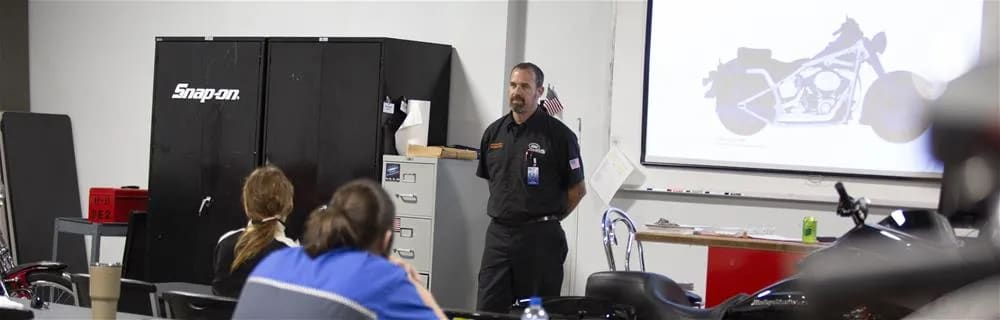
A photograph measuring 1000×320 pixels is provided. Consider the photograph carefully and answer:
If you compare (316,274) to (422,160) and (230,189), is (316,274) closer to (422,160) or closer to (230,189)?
(422,160)

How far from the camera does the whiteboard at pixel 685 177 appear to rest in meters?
6.44

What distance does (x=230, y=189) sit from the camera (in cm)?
755

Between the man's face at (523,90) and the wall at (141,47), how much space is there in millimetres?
1549

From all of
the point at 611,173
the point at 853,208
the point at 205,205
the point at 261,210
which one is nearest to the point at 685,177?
the point at 611,173

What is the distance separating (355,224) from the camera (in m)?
2.76

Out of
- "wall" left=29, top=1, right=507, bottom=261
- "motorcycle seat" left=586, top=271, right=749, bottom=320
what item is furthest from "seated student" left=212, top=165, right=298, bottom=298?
"wall" left=29, top=1, right=507, bottom=261

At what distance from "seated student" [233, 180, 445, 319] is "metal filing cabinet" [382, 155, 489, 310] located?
399 cm

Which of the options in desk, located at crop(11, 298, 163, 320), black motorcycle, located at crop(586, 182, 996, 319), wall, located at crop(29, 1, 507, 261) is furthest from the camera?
wall, located at crop(29, 1, 507, 261)

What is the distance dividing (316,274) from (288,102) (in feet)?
15.8

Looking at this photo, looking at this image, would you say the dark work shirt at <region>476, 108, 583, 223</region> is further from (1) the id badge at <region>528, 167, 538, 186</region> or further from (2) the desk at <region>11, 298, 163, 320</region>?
(2) the desk at <region>11, 298, 163, 320</region>

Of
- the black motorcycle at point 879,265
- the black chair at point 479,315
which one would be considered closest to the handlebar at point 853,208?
the black motorcycle at point 879,265

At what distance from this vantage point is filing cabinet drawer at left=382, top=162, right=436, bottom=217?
6.88m

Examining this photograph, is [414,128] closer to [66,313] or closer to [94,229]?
[94,229]

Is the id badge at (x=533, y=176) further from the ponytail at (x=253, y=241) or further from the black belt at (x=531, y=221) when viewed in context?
the ponytail at (x=253, y=241)
